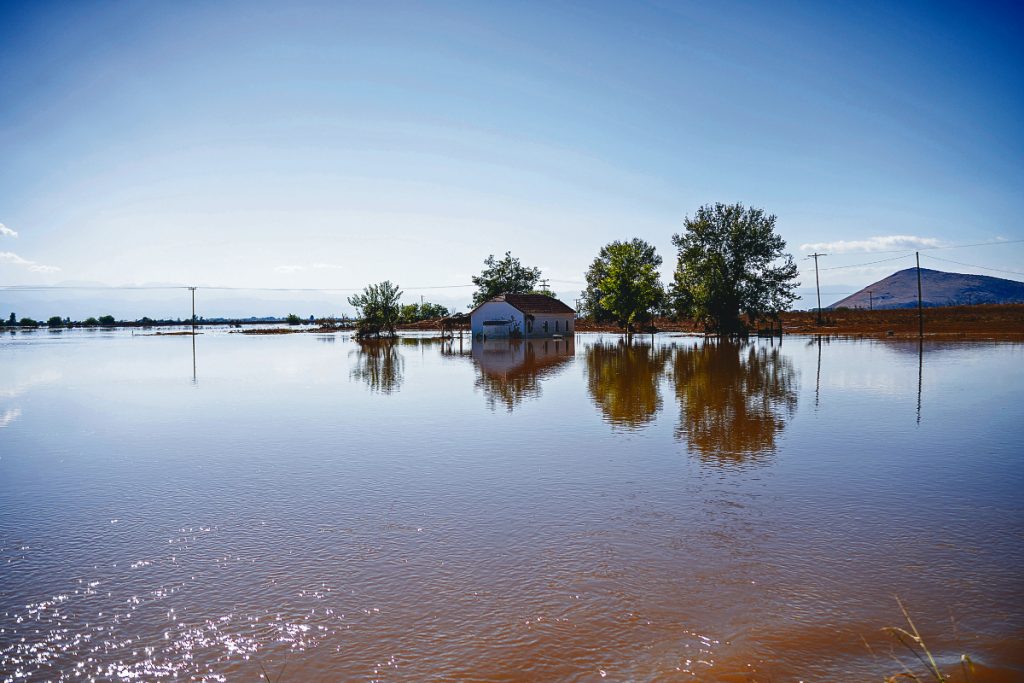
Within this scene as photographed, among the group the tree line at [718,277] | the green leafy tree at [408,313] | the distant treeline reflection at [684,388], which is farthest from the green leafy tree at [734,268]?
the green leafy tree at [408,313]

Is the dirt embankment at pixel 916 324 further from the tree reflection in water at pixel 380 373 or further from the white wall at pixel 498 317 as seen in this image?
the tree reflection in water at pixel 380 373

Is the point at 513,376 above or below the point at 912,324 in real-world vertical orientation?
below

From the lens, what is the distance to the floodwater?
17.0ft

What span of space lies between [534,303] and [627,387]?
161 feet

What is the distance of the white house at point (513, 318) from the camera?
6781cm

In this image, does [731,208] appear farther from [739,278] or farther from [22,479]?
[22,479]

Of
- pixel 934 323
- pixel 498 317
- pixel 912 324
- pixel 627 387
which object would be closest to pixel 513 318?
pixel 498 317

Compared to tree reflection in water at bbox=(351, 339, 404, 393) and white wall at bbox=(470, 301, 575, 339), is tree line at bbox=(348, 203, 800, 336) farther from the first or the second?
tree reflection in water at bbox=(351, 339, 404, 393)

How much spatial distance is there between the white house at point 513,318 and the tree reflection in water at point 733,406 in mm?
36323

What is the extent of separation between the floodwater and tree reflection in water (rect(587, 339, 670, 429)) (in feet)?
1.84

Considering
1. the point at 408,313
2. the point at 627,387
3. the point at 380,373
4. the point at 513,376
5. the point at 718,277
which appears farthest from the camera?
the point at 408,313

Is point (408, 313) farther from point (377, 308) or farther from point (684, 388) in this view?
point (684, 388)

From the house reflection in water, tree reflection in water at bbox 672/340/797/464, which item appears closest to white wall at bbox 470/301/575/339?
the house reflection in water

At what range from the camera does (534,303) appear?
71.4 metres
